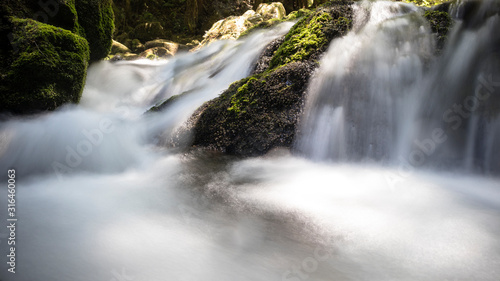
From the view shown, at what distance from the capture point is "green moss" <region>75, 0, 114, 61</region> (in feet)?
25.2

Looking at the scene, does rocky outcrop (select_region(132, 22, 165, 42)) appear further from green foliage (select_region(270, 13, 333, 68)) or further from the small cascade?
the small cascade

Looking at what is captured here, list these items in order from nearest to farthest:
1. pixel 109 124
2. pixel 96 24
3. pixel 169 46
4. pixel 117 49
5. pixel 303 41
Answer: pixel 303 41
pixel 109 124
pixel 96 24
pixel 117 49
pixel 169 46

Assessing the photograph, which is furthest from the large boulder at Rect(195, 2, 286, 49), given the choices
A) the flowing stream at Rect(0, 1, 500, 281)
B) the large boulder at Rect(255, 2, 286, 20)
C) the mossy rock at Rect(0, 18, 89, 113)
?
the flowing stream at Rect(0, 1, 500, 281)

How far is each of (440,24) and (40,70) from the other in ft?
23.5

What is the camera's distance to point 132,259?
1.83 metres

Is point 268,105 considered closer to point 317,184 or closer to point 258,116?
point 258,116

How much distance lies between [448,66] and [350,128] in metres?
1.79

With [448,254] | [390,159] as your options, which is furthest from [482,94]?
[448,254]

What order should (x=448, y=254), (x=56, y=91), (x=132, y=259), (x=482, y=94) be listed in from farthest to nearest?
1. (x=56, y=91)
2. (x=482, y=94)
3. (x=448, y=254)
4. (x=132, y=259)

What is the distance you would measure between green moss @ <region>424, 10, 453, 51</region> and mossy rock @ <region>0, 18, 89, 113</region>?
6.91 meters

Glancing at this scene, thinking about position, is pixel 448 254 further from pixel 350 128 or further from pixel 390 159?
pixel 350 128

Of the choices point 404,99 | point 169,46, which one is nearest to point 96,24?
point 169,46

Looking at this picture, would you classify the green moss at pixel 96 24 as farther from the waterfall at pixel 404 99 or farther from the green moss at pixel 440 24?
the green moss at pixel 440 24

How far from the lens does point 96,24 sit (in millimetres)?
8031
